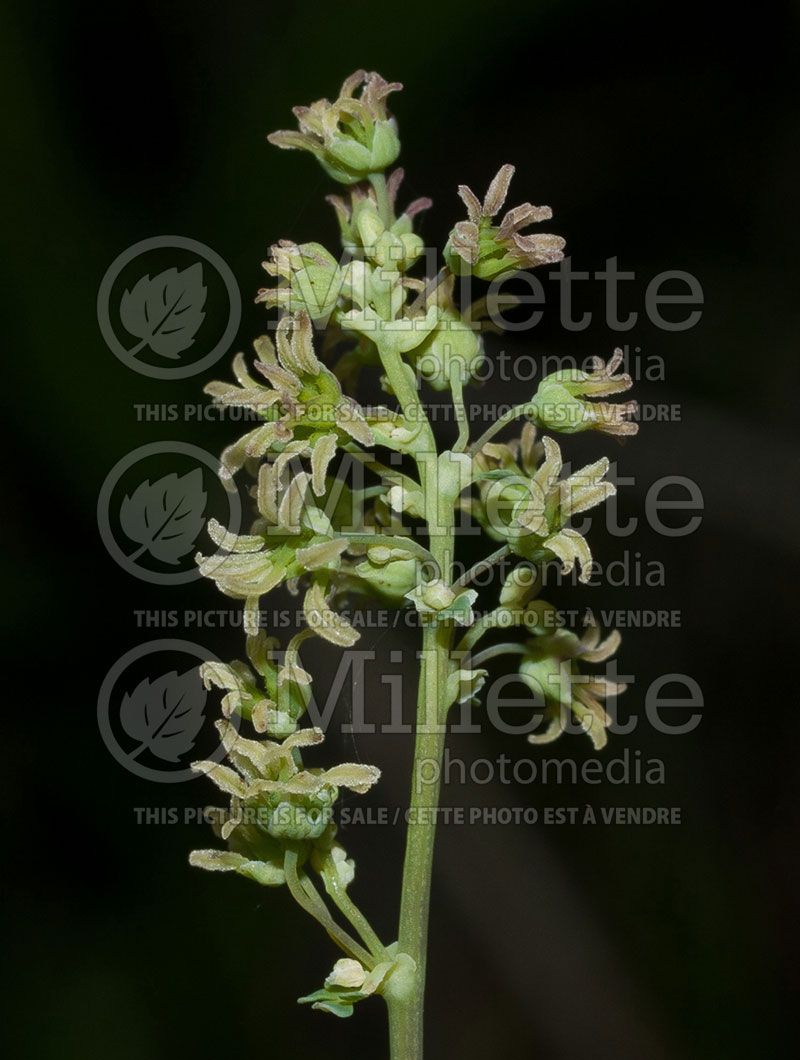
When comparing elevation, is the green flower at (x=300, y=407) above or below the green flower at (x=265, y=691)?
above

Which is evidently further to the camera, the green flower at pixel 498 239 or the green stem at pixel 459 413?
the green stem at pixel 459 413

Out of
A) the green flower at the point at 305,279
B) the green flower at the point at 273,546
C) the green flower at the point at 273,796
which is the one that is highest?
the green flower at the point at 305,279

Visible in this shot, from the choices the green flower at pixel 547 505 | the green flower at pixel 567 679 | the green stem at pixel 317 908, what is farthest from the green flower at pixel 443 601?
the green stem at pixel 317 908

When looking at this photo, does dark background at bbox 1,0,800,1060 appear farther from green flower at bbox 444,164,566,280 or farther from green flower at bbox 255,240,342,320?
green flower at bbox 444,164,566,280

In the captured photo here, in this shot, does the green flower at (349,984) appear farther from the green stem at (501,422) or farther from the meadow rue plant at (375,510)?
the green stem at (501,422)

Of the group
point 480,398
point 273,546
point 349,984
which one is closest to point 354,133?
point 273,546

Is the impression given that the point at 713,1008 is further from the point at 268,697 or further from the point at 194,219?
the point at 194,219
